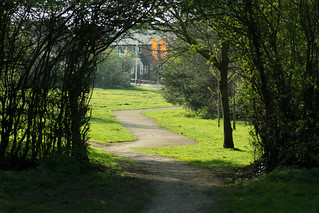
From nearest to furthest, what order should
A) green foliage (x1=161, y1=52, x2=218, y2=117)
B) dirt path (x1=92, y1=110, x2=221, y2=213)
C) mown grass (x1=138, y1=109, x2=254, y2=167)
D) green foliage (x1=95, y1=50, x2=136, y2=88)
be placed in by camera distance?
dirt path (x1=92, y1=110, x2=221, y2=213)
mown grass (x1=138, y1=109, x2=254, y2=167)
green foliage (x1=161, y1=52, x2=218, y2=117)
green foliage (x1=95, y1=50, x2=136, y2=88)

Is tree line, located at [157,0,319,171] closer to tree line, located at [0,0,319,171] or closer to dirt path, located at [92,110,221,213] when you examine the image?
tree line, located at [0,0,319,171]

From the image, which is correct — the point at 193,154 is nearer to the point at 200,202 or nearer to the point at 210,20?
the point at 210,20

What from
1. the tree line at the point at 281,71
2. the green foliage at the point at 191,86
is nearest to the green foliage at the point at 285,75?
the tree line at the point at 281,71

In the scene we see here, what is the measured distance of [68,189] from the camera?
7.77 m

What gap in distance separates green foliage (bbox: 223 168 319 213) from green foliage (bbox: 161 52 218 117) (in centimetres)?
2487

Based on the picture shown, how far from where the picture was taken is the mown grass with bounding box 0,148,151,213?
257 inches

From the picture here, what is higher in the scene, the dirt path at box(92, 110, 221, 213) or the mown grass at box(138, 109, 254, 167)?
the dirt path at box(92, 110, 221, 213)

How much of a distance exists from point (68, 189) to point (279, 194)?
13.9 ft

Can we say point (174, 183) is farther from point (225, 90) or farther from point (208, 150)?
point (225, 90)

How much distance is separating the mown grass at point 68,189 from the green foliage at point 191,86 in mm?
24296

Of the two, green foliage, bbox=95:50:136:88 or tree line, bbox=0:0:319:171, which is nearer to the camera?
tree line, bbox=0:0:319:171

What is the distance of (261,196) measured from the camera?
7.17 metres

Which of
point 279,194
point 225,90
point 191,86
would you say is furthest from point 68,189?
point 191,86

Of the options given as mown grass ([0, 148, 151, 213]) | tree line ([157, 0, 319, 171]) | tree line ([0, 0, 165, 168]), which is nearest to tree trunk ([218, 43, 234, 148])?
tree line ([157, 0, 319, 171])
